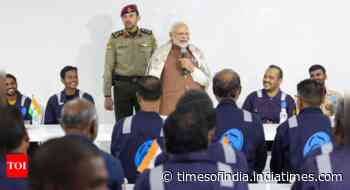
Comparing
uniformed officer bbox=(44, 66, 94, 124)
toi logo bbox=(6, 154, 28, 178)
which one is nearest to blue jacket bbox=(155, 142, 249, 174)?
toi logo bbox=(6, 154, 28, 178)

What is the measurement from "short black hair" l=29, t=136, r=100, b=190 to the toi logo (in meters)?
0.81

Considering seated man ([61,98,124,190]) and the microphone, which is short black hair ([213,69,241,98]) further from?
the microphone

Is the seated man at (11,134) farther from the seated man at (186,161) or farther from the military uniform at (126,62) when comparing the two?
the military uniform at (126,62)

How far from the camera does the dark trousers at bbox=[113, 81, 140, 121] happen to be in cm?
557

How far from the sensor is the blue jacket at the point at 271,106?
16.8ft

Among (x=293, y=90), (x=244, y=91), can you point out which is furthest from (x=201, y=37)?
(x=293, y=90)

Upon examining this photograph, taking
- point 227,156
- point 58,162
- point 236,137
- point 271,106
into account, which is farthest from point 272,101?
point 58,162

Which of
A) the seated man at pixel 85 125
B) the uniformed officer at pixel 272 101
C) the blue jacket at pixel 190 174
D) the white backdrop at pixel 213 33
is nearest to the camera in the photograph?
the blue jacket at pixel 190 174

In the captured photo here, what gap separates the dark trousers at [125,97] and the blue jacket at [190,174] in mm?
3723

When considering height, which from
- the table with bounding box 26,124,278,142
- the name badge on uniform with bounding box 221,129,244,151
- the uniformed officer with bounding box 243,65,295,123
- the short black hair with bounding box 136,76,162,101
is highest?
the short black hair with bounding box 136,76,162,101

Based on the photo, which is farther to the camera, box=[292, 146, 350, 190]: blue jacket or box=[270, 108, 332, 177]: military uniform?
box=[270, 108, 332, 177]: military uniform

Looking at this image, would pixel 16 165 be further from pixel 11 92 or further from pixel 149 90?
pixel 11 92

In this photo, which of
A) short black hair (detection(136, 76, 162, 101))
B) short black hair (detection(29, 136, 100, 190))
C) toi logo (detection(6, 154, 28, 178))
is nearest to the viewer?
short black hair (detection(29, 136, 100, 190))

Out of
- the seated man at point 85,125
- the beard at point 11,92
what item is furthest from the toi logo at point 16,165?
the beard at point 11,92
